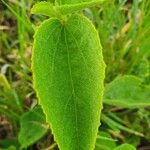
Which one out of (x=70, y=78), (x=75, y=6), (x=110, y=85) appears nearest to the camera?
(x=75, y=6)

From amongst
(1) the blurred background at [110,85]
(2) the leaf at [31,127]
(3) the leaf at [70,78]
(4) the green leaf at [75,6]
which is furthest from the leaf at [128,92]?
(4) the green leaf at [75,6]

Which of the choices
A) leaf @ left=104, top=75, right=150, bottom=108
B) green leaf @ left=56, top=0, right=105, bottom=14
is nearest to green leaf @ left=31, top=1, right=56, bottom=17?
green leaf @ left=56, top=0, right=105, bottom=14

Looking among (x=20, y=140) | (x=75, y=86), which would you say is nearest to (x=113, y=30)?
(x=20, y=140)

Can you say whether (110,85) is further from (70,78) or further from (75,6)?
(75,6)

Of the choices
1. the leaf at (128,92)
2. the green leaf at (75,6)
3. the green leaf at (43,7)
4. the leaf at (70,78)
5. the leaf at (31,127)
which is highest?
the green leaf at (75,6)

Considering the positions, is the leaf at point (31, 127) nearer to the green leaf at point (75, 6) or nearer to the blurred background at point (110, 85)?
the blurred background at point (110, 85)

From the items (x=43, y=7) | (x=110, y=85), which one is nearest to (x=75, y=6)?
(x=43, y=7)

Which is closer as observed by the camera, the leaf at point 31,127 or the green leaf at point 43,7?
the green leaf at point 43,7
